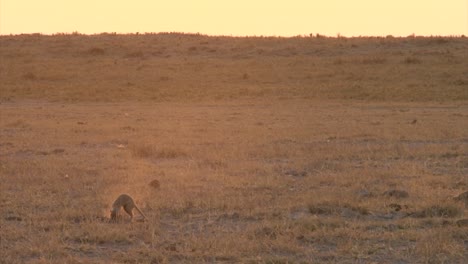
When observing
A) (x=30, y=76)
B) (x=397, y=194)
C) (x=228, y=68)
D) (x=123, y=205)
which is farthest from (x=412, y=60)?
(x=123, y=205)

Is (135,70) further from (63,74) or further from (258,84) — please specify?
(258,84)

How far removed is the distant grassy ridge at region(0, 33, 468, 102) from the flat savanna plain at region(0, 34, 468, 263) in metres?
0.18

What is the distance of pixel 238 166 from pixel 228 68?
75.9ft

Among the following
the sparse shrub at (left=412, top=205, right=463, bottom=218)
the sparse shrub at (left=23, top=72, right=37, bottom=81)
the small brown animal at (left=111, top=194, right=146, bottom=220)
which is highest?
the sparse shrub at (left=23, top=72, right=37, bottom=81)

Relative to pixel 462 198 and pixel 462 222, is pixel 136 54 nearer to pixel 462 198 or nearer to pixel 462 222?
pixel 462 198

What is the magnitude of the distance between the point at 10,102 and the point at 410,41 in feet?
72.5

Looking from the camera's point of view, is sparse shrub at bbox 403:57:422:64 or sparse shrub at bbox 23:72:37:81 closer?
sparse shrub at bbox 23:72:37:81

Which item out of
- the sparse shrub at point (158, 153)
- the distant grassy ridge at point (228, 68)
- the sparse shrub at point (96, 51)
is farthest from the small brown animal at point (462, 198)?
the sparse shrub at point (96, 51)

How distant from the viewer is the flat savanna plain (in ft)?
22.7

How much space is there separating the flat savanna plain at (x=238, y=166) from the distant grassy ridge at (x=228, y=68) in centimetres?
18

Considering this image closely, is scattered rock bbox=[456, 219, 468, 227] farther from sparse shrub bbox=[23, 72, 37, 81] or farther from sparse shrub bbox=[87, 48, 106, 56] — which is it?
sparse shrub bbox=[87, 48, 106, 56]

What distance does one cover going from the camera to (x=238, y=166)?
11.6 meters

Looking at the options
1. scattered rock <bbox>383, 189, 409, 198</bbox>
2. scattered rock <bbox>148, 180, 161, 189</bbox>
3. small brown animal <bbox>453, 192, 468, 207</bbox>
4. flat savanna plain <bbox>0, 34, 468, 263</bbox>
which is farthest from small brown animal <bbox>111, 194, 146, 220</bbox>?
small brown animal <bbox>453, 192, 468, 207</bbox>

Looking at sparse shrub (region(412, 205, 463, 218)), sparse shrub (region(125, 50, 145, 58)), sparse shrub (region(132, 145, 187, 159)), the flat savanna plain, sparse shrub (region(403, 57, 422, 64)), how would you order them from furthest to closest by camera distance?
sparse shrub (region(125, 50, 145, 58)) < sparse shrub (region(403, 57, 422, 64)) < sparse shrub (region(132, 145, 187, 159)) < sparse shrub (region(412, 205, 463, 218)) < the flat savanna plain
